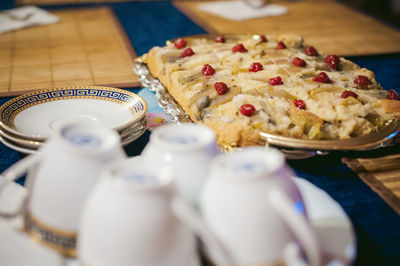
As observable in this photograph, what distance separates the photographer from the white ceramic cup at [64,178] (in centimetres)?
77

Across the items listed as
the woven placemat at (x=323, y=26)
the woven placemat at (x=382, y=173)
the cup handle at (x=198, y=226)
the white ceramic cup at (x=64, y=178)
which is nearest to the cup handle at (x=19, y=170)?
the white ceramic cup at (x=64, y=178)

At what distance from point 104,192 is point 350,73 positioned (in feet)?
4.22

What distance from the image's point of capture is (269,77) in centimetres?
161

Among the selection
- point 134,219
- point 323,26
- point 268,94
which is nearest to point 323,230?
point 134,219

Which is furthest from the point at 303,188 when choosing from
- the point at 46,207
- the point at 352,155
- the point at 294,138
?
the point at 46,207

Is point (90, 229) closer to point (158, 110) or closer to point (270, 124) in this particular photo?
point (270, 124)

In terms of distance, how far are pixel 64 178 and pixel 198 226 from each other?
0.26 meters

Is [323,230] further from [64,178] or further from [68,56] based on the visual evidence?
[68,56]

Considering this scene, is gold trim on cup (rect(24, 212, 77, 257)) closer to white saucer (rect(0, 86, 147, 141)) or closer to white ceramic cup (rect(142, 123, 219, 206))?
white ceramic cup (rect(142, 123, 219, 206))

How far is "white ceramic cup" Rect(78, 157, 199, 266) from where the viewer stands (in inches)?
26.8

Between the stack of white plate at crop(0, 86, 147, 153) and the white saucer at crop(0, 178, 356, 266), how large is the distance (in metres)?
0.27

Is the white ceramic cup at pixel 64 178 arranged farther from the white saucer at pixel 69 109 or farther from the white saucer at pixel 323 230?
the white saucer at pixel 69 109

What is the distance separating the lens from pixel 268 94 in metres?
1.49

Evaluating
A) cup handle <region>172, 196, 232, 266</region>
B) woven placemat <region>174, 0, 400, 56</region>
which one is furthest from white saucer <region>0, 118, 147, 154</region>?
woven placemat <region>174, 0, 400, 56</region>
